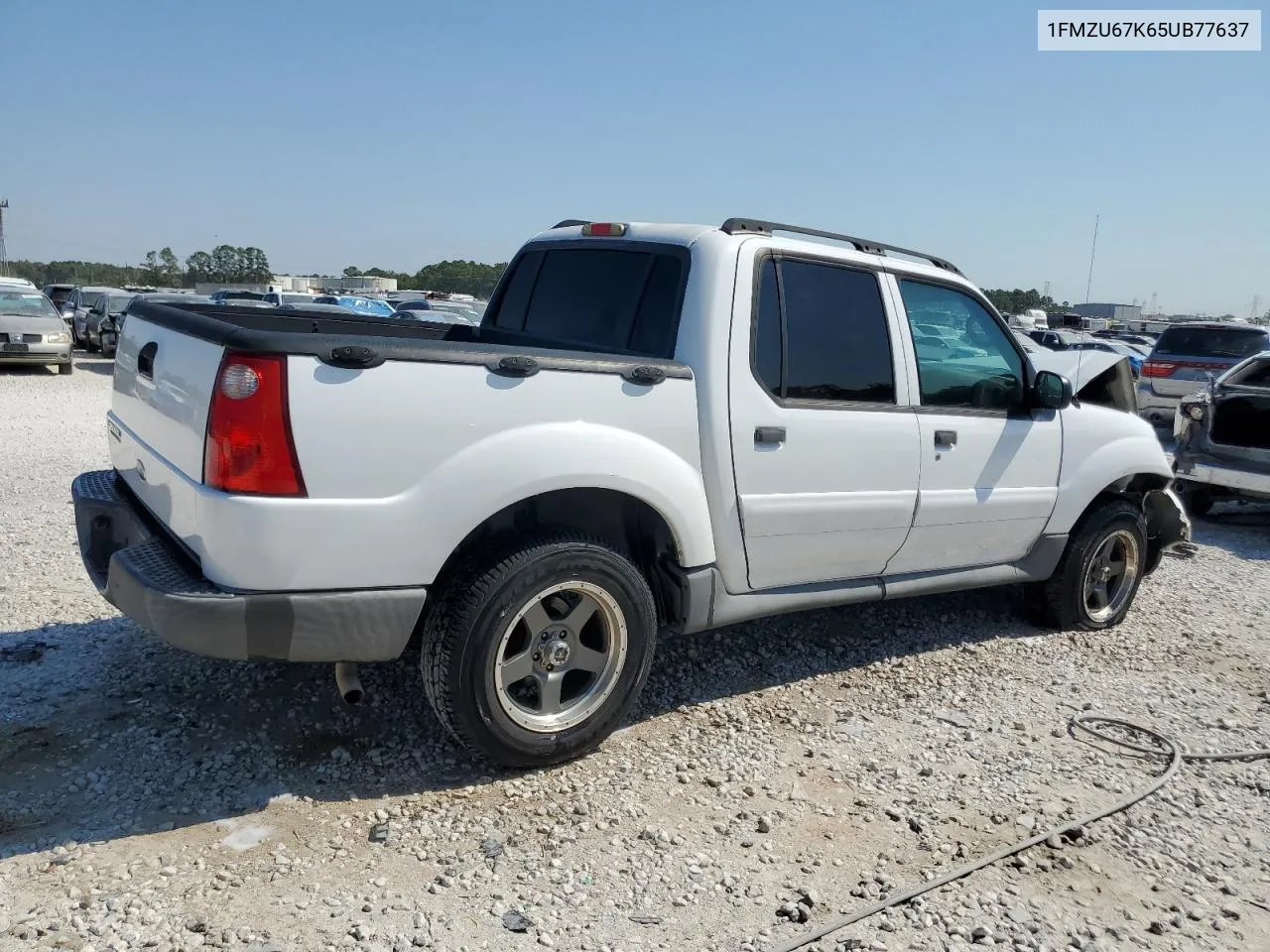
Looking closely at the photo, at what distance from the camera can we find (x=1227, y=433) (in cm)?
876

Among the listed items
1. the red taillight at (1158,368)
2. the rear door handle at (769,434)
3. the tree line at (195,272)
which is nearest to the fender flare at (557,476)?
the rear door handle at (769,434)

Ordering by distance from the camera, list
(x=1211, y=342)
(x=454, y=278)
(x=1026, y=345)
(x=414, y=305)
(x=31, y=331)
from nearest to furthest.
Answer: (x=1026, y=345) → (x=1211, y=342) → (x=31, y=331) → (x=414, y=305) → (x=454, y=278)

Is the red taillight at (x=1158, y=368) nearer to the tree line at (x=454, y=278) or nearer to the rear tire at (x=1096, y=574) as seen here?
the rear tire at (x=1096, y=574)

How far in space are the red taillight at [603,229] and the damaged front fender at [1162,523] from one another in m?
3.78

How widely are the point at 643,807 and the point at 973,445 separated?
2.40 meters

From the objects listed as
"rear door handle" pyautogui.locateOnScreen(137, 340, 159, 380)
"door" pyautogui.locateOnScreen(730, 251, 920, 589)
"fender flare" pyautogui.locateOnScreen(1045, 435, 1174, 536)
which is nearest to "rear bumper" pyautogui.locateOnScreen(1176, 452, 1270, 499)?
"fender flare" pyautogui.locateOnScreen(1045, 435, 1174, 536)

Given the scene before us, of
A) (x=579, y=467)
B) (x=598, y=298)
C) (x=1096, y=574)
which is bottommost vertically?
(x=1096, y=574)

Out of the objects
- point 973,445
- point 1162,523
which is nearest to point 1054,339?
point 1162,523

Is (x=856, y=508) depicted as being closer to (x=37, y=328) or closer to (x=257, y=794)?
(x=257, y=794)

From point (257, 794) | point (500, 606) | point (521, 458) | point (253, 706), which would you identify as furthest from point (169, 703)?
point (521, 458)

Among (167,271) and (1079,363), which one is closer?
(1079,363)

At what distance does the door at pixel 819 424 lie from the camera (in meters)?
3.84

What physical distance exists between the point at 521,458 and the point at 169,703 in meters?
1.94

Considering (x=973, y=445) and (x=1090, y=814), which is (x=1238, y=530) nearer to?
(x=973, y=445)
